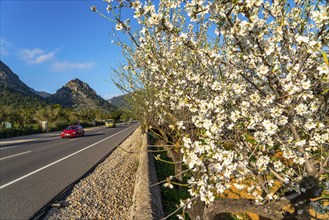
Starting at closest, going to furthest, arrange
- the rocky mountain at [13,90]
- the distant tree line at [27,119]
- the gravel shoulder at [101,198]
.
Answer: the gravel shoulder at [101,198]
the distant tree line at [27,119]
the rocky mountain at [13,90]

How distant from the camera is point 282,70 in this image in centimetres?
271

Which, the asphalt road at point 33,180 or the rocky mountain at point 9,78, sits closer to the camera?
the asphalt road at point 33,180

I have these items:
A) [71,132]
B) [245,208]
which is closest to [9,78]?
[71,132]

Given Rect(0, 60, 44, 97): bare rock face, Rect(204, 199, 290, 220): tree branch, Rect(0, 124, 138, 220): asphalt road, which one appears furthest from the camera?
Rect(0, 60, 44, 97): bare rock face

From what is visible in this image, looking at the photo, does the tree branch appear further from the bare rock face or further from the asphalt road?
the bare rock face

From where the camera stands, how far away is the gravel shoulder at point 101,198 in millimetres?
5677

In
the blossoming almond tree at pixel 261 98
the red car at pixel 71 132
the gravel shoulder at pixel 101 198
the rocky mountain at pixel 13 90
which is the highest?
the rocky mountain at pixel 13 90

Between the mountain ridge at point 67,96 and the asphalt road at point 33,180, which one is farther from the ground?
the mountain ridge at point 67,96

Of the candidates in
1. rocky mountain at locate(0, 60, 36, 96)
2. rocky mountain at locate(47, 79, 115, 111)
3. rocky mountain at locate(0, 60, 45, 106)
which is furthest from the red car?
rocky mountain at locate(0, 60, 36, 96)

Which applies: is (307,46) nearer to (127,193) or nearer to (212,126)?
(212,126)

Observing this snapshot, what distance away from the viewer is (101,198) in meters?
6.68

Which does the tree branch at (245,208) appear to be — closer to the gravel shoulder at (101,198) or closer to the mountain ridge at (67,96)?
the gravel shoulder at (101,198)

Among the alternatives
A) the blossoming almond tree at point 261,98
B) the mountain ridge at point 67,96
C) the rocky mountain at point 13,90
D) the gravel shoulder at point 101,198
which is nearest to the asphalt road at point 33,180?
the gravel shoulder at point 101,198

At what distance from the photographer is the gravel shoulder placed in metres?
5.68
